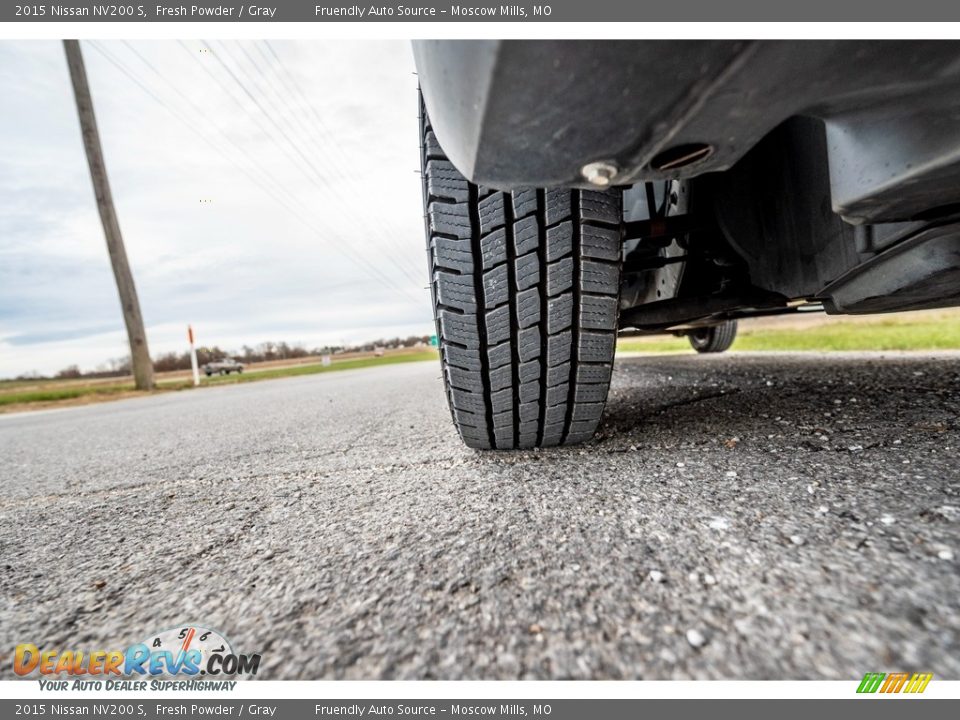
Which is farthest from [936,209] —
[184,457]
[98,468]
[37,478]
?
[37,478]

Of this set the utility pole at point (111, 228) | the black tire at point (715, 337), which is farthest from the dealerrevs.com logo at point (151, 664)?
the utility pole at point (111, 228)

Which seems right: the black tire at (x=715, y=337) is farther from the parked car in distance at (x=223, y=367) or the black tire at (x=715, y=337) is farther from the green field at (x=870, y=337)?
the parked car in distance at (x=223, y=367)

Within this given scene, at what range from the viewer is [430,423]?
1.68 m

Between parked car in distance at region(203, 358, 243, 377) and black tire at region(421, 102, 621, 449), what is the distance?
67.4ft

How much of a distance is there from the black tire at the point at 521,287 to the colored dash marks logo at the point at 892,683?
0.64 m

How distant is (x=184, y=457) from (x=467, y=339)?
3.99 ft

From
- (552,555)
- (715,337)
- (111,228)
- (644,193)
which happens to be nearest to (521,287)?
(552,555)

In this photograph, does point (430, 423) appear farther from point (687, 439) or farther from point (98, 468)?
point (98, 468)

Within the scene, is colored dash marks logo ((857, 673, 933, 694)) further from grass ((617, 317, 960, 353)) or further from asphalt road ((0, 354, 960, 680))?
grass ((617, 317, 960, 353))

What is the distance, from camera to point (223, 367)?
63.7 feet

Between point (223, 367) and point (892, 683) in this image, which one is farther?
point (223, 367)

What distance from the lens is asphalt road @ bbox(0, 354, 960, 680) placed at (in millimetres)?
393

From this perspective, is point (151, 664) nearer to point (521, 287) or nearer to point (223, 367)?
point (521, 287)

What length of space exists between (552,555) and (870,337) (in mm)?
4525
